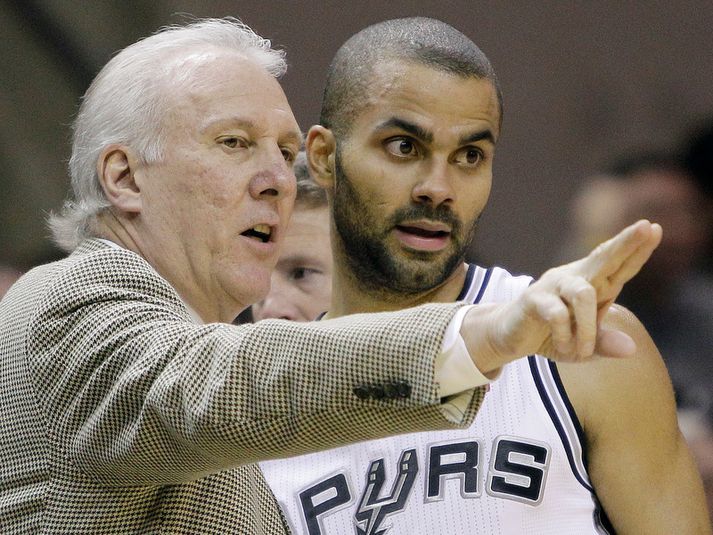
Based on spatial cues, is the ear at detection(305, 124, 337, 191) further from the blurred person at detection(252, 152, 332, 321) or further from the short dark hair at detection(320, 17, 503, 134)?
the blurred person at detection(252, 152, 332, 321)

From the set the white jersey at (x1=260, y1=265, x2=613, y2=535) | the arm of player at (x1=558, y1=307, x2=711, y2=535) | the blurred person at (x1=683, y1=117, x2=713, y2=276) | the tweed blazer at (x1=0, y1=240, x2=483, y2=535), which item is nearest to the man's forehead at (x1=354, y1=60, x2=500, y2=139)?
the white jersey at (x1=260, y1=265, x2=613, y2=535)

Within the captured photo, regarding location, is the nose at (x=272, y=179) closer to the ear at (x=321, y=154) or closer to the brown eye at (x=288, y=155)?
the brown eye at (x=288, y=155)

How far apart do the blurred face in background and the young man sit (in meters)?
0.60

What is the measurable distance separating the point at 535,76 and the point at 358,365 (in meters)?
2.62

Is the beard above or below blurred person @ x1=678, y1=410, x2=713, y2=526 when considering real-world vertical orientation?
A: above

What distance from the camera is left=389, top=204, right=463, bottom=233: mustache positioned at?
109 inches

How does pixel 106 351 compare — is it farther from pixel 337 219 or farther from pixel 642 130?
pixel 642 130

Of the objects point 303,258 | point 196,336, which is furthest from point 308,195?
point 196,336

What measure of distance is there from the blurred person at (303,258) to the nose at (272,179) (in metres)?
1.27

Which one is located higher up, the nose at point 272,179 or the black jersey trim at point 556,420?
the nose at point 272,179

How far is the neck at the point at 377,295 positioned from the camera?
113 inches

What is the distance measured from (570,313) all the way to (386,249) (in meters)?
1.32

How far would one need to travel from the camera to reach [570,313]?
5.03ft

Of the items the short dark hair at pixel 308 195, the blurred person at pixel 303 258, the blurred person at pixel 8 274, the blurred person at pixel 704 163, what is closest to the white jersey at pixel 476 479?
the blurred person at pixel 303 258
